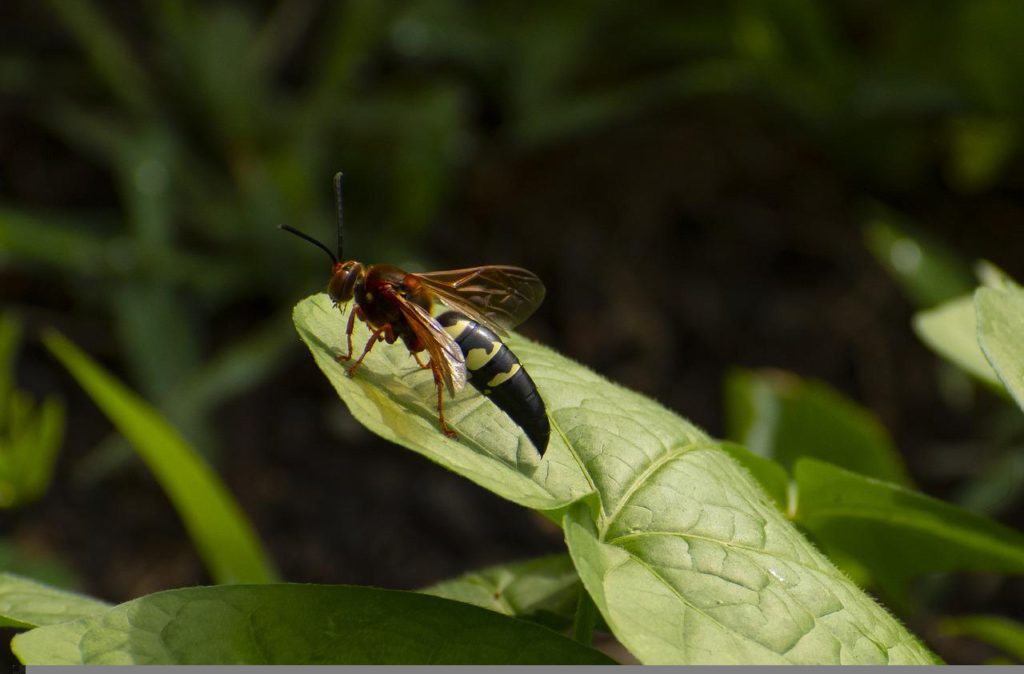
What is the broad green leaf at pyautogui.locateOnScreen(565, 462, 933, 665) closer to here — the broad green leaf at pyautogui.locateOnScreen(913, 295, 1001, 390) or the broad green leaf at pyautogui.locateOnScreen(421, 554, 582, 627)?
Result: the broad green leaf at pyautogui.locateOnScreen(421, 554, 582, 627)

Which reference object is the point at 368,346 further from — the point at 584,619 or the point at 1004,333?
the point at 1004,333

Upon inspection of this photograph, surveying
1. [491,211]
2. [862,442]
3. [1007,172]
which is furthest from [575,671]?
[1007,172]

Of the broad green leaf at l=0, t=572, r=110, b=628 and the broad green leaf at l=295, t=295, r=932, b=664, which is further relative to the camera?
the broad green leaf at l=0, t=572, r=110, b=628

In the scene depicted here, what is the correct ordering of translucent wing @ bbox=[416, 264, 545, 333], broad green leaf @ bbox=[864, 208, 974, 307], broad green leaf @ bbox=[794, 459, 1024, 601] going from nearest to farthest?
broad green leaf @ bbox=[794, 459, 1024, 601], translucent wing @ bbox=[416, 264, 545, 333], broad green leaf @ bbox=[864, 208, 974, 307]

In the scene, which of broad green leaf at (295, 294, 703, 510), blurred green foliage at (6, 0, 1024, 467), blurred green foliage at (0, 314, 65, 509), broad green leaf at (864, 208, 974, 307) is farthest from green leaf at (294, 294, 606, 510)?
blurred green foliage at (6, 0, 1024, 467)

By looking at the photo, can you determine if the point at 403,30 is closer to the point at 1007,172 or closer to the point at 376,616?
the point at 1007,172

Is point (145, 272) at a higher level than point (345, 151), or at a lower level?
lower

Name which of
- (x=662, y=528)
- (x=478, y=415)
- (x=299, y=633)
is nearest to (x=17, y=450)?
(x=478, y=415)

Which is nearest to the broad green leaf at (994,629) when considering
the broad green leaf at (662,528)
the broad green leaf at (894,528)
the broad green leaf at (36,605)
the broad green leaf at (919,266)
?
the broad green leaf at (894,528)
